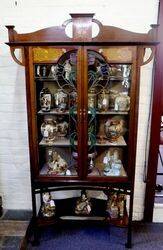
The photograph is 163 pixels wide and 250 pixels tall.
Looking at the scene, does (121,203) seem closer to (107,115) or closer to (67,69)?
(107,115)

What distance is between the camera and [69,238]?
2.26m

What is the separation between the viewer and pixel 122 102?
→ 6.48 feet

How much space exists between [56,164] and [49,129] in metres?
0.31

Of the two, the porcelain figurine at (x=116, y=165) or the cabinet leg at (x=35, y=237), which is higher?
the porcelain figurine at (x=116, y=165)

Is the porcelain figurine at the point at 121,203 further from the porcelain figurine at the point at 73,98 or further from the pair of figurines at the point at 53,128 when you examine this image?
the porcelain figurine at the point at 73,98

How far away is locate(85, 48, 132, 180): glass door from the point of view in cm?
188

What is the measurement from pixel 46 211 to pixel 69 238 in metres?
0.32

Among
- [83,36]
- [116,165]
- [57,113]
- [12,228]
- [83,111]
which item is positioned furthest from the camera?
[12,228]

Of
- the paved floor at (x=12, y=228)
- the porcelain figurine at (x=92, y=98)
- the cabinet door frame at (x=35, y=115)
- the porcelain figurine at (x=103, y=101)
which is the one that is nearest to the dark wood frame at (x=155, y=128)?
the porcelain figurine at (x=103, y=101)

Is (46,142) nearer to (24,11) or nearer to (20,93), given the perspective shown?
(20,93)

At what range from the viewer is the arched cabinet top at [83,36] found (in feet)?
5.69

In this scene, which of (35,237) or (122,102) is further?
(35,237)

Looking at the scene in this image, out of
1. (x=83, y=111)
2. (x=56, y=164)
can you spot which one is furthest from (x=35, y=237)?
(x=83, y=111)

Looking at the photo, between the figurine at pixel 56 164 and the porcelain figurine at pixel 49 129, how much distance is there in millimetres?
165
